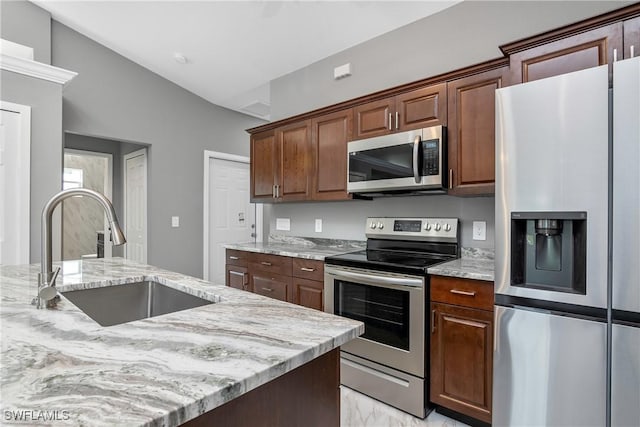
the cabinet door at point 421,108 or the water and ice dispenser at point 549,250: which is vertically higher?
the cabinet door at point 421,108

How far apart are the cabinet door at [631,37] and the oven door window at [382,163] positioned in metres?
1.11

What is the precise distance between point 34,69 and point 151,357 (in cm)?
341

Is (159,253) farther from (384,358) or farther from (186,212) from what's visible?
(384,358)

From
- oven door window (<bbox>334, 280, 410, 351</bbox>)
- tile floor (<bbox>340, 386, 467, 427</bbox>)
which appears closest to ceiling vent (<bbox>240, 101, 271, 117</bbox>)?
oven door window (<bbox>334, 280, 410, 351</bbox>)

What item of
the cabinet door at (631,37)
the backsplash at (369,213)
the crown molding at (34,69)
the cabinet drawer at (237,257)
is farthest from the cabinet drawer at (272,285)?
the crown molding at (34,69)

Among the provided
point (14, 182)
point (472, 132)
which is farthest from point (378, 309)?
point (14, 182)

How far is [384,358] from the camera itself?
6.81ft

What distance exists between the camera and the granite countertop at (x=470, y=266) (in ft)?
5.74

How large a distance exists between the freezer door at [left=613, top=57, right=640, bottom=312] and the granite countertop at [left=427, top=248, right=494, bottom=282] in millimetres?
506

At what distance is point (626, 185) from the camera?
1.27m

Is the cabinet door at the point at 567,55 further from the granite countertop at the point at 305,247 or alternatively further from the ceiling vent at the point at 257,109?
the ceiling vent at the point at 257,109

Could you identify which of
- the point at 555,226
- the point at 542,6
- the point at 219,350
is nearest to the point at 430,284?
the point at 555,226

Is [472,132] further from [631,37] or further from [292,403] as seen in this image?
[292,403]

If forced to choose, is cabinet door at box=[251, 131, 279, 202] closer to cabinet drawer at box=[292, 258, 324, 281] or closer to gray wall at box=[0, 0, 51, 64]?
cabinet drawer at box=[292, 258, 324, 281]
